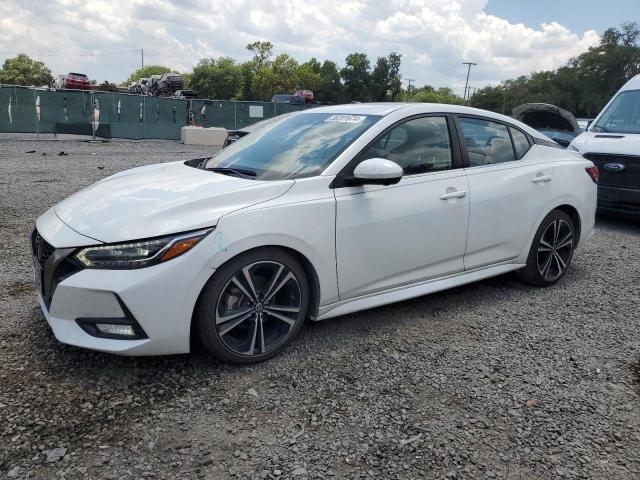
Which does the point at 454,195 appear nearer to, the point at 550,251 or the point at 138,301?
the point at 550,251

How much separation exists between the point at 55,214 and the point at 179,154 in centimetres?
1417

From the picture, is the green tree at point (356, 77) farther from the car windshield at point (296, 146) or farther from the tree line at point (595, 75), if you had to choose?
the car windshield at point (296, 146)

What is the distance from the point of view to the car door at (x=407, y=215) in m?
3.42

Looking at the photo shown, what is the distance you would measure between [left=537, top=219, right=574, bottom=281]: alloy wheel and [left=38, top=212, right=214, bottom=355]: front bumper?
3.14 m

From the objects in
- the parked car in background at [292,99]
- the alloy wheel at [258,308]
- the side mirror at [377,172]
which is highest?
the parked car in background at [292,99]

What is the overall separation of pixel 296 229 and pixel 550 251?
2716 millimetres

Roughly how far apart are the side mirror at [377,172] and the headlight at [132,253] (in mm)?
1177

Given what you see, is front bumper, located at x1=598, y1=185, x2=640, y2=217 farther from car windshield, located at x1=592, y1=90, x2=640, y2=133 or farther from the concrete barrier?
the concrete barrier

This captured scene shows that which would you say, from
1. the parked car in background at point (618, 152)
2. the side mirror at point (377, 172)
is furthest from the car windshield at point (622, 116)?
the side mirror at point (377, 172)

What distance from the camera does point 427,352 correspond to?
347cm

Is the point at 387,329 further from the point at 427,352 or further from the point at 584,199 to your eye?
the point at 584,199

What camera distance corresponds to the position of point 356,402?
9.40 feet

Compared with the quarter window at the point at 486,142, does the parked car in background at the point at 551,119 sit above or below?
above

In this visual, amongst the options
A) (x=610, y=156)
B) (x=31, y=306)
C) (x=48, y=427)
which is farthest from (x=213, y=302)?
(x=610, y=156)
